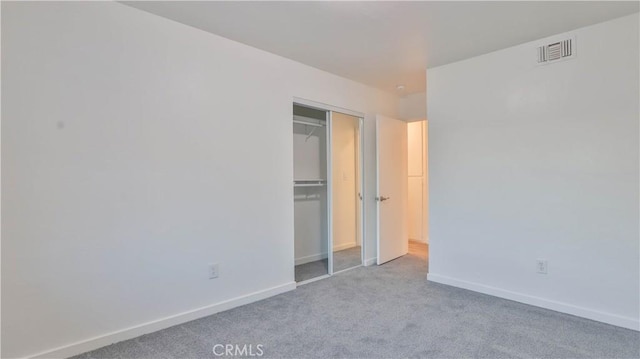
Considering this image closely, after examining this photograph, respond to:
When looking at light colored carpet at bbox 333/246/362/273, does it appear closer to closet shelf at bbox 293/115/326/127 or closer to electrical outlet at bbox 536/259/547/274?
closet shelf at bbox 293/115/326/127

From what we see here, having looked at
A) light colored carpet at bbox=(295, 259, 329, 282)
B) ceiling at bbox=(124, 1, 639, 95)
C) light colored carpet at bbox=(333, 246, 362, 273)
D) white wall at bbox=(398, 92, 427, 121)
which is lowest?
light colored carpet at bbox=(295, 259, 329, 282)

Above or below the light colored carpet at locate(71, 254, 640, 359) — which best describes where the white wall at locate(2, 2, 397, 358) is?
above

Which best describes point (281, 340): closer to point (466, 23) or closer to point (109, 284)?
point (109, 284)

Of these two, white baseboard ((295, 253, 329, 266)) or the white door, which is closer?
the white door

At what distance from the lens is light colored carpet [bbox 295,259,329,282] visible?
3.94m

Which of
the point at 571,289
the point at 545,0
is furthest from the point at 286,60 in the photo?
the point at 571,289

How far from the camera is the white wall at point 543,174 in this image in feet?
8.55

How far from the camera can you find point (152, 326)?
2494 mm

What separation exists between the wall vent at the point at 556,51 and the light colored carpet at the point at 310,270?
317 centimetres

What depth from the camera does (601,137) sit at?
2689mm

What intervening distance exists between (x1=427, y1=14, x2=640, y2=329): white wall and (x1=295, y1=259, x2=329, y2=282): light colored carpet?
1338 millimetres

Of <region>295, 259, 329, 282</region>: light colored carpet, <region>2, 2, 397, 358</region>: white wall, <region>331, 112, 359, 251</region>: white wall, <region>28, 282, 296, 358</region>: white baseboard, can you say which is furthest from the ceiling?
<region>295, 259, 329, 282</region>: light colored carpet

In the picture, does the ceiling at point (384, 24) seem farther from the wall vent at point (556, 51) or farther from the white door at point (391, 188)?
the white door at point (391, 188)

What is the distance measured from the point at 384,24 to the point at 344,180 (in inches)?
110
